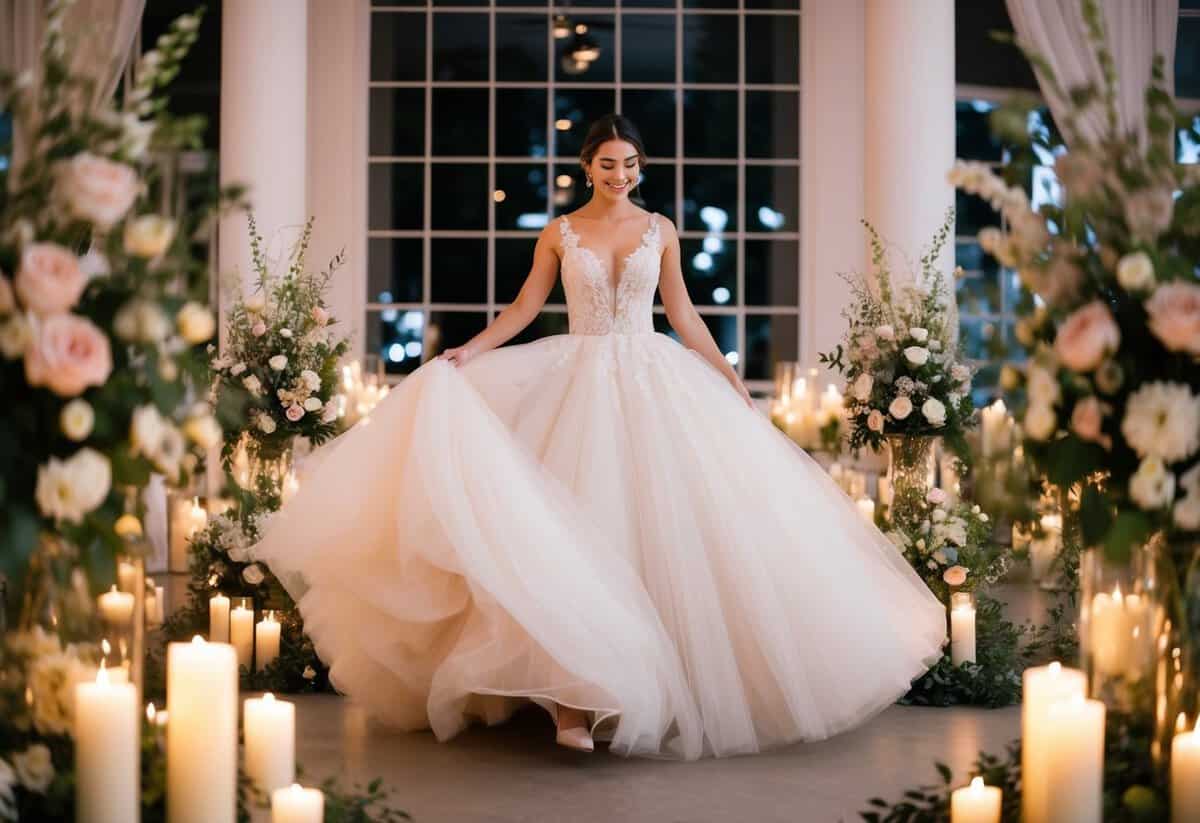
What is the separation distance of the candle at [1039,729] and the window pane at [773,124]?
7500mm

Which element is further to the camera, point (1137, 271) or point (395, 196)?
point (395, 196)

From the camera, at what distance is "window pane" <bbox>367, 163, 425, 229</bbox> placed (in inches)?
375

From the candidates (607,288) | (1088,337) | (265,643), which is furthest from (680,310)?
(1088,337)

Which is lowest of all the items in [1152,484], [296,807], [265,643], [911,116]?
[265,643]

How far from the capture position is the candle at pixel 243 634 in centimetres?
498

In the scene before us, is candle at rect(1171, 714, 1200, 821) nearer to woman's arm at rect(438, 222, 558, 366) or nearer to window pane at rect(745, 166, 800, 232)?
woman's arm at rect(438, 222, 558, 366)

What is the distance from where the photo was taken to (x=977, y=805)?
96.4 inches

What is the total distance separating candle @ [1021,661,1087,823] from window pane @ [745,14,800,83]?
301 inches

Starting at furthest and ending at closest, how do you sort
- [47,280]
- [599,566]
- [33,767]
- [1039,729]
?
[599,566] < [1039,729] < [33,767] < [47,280]

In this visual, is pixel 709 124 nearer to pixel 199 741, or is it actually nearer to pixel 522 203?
pixel 522 203

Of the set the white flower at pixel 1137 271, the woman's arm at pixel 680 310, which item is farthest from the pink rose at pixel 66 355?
the woman's arm at pixel 680 310

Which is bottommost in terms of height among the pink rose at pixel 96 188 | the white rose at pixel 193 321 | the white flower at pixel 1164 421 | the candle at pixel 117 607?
the candle at pixel 117 607

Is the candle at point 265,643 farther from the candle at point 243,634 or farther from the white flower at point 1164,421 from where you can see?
the white flower at point 1164,421

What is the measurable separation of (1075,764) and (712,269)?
24.5 feet
